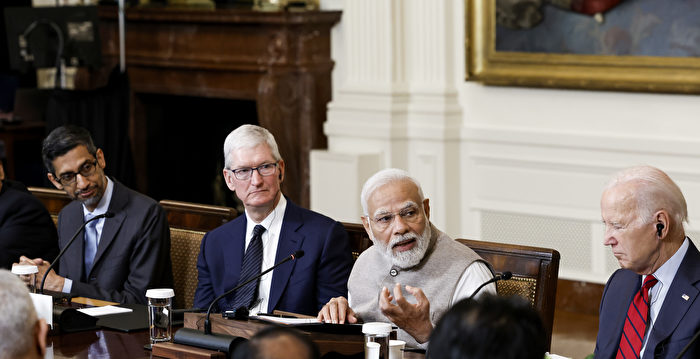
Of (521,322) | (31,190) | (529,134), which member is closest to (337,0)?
(529,134)

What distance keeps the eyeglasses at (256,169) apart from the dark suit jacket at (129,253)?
1.75 ft

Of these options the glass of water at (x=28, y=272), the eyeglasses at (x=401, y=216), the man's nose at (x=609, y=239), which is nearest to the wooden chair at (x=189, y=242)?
the glass of water at (x=28, y=272)

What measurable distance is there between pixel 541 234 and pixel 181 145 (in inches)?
127

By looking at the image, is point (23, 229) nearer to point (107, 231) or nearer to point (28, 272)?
point (107, 231)

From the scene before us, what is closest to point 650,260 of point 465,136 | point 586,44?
point 586,44

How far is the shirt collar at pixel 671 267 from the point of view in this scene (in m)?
3.21

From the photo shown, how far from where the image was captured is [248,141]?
4355mm

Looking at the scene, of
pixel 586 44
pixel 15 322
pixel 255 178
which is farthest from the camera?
pixel 586 44

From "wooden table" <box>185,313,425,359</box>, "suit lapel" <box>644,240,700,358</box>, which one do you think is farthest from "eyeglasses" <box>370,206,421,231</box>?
"suit lapel" <box>644,240,700,358</box>

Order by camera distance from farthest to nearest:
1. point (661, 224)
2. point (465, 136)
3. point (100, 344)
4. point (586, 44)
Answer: point (465, 136)
point (586, 44)
point (100, 344)
point (661, 224)

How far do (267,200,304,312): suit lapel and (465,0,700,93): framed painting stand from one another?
9.39ft

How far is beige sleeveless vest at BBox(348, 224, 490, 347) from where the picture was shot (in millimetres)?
3674

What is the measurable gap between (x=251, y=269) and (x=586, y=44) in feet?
10.3

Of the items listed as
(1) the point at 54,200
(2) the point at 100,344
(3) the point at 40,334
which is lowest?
(2) the point at 100,344
